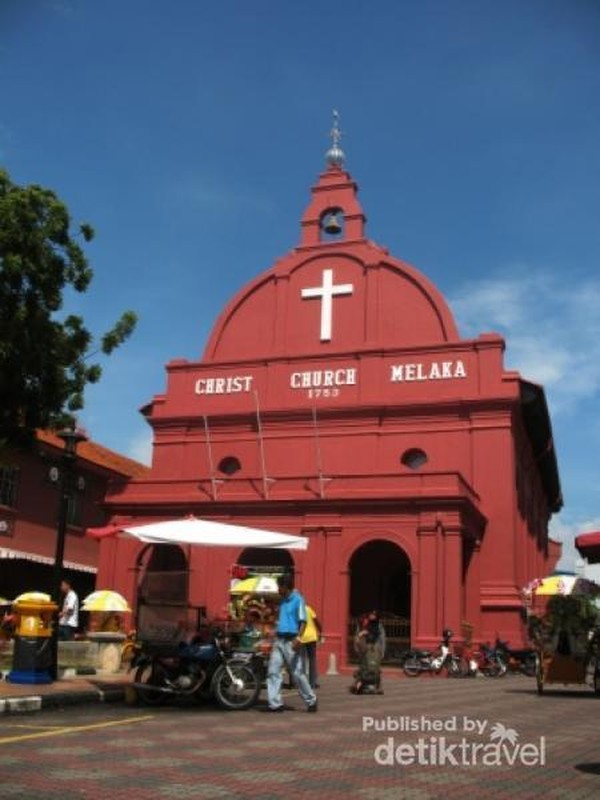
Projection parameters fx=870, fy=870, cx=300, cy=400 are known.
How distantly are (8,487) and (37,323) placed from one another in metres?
15.7

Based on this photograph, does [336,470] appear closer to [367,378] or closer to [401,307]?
[367,378]

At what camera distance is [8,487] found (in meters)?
29.4

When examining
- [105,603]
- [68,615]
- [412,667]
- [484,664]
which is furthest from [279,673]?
[484,664]

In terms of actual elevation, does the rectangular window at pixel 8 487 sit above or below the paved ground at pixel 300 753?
above

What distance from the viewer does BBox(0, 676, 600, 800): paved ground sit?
6.00 metres

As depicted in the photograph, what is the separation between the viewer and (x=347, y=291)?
30.9 metres

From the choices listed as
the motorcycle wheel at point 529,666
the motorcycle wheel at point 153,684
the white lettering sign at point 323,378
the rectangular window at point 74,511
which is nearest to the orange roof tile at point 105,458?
the rectangular window at point 74,511

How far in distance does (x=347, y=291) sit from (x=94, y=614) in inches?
564

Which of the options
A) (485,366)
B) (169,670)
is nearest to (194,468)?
(485,366)

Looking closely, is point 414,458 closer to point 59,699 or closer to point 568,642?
point 568,642

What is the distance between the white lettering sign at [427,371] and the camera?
93.3ft

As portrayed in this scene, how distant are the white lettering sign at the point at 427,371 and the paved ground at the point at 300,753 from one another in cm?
1722

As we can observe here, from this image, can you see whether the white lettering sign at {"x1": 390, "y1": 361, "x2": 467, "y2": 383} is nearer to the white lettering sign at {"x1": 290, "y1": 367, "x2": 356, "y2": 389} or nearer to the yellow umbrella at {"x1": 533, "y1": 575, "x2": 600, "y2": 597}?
the white lettering sign at {"x1": 290, "y1": 367, "x2": 356, "y2": 389}

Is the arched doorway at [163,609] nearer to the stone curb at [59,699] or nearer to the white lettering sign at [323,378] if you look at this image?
the stone curb at [59,699]
